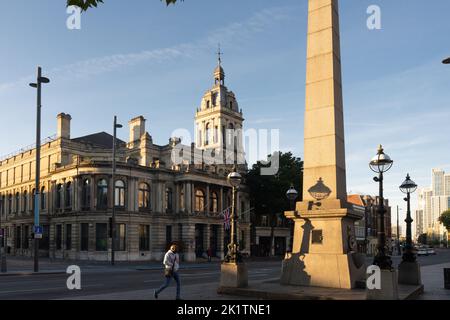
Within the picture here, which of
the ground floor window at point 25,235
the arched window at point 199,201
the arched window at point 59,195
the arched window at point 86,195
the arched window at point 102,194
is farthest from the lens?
the ground floor window at point 25,235

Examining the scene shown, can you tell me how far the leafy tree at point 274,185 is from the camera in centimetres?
6300

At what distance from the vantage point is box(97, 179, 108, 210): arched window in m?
50.8

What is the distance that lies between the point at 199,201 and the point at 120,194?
36.7ft

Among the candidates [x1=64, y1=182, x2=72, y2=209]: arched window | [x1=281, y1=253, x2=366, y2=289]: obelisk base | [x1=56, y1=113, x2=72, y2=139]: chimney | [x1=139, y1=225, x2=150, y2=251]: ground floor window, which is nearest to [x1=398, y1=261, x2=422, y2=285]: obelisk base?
[x1=281, y1=253, x2=366, y2=289]: obelisk base

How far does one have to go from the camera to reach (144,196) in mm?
55125

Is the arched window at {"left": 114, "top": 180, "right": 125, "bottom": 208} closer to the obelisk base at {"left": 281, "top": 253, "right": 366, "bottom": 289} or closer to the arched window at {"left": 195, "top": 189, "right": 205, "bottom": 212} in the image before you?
the arched window at {"left": 195, "top": 189, "right": 205, "bottom": 212}

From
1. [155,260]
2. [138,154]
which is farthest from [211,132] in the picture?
[155,260]

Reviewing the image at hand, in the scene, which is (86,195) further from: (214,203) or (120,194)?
(214,203)

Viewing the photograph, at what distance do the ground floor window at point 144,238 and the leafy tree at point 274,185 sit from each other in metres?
17.2

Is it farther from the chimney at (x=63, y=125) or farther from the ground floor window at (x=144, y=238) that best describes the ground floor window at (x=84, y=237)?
the chimney at (x=63, y=125)

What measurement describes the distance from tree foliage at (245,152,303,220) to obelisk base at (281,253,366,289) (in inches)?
1828

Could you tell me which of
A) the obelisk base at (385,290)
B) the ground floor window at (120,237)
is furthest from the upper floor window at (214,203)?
the obelisk base at (385,290)

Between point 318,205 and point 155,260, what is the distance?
136ft

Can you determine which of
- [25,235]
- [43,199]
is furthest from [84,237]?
[25,235]
